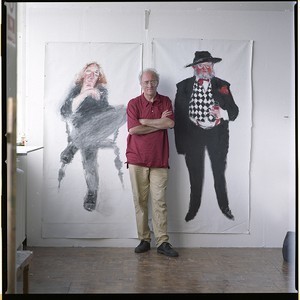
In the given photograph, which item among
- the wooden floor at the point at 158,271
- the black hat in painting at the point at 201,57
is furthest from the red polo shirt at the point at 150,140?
the wooden floor at the point at 158,271

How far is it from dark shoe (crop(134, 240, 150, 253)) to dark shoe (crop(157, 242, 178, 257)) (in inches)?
6.0

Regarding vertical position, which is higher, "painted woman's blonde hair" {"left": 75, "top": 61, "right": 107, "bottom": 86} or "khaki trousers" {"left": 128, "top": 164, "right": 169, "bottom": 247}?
"painted woman's blonde hair" {"left": 75, "top": 61, "right": 107, "bottom": 86}

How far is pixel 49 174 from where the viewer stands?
5.65 meters

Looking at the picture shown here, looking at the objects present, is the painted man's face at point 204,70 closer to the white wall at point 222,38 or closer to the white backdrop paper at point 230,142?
the white backdrop paper at point 230,142

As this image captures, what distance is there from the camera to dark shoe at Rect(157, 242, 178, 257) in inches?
209

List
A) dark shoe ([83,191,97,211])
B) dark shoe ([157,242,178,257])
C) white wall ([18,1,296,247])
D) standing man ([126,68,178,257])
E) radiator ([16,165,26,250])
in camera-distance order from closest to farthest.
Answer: radiator ([16,165,26,250]), dark shoe ([157,242,178,257]), standing man ([126,68,178,257]), white wall ([18,1,296,247]), dark shoe ([83,191,97,211])

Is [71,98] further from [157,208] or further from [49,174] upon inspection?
[157,208]

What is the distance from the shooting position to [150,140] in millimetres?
5469

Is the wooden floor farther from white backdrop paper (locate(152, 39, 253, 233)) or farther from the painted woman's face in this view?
the painted woman's face

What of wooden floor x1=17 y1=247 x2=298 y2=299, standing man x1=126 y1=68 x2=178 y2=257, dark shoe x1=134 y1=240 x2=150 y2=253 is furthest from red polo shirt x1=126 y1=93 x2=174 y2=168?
wooden floor x1=17 y1=247 x2=298 y2=299

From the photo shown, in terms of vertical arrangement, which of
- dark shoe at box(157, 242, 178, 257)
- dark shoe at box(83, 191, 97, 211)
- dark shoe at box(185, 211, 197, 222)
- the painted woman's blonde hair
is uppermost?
the painted woman's blonde hair

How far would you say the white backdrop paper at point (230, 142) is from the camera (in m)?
5.60

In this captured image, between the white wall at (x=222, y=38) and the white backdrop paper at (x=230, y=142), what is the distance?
7 cm
